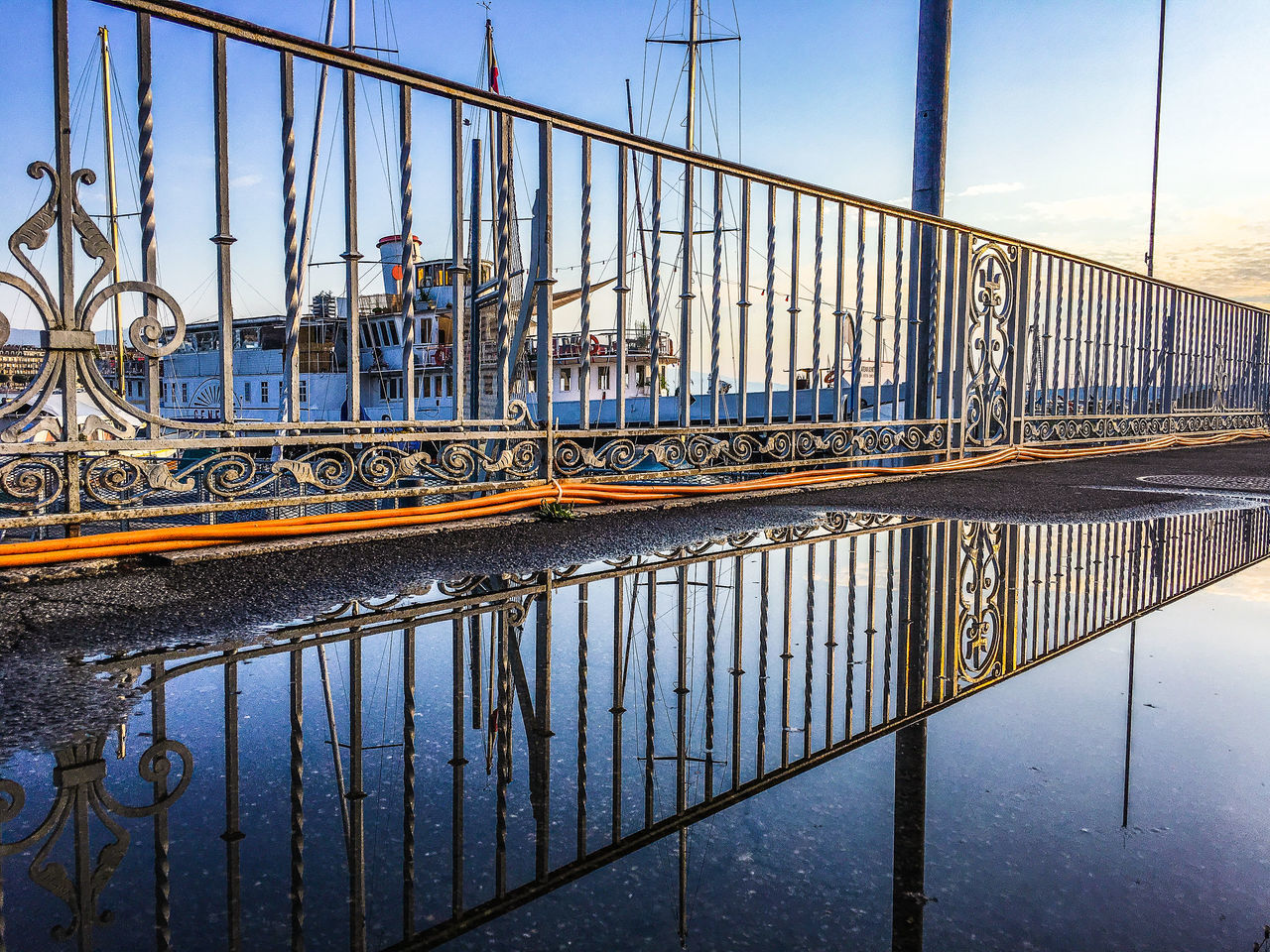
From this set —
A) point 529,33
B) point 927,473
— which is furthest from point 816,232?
point 529,33

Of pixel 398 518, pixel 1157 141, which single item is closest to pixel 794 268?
pixel 398 518

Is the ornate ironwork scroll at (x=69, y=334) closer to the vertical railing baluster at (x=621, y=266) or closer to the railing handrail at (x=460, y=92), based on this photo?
the railing handrail at (x=460, y=92)

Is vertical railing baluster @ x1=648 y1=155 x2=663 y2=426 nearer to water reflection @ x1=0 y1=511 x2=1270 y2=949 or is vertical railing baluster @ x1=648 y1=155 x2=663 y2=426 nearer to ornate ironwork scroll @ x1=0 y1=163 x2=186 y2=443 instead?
water reflection @ x1=0 y1=511 x2=1270 y2=949

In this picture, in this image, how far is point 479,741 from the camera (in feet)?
3.96

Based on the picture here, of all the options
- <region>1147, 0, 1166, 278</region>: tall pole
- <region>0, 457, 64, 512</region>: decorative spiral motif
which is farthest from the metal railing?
<region>1147, 0, 1166, 278</region>: tall pole

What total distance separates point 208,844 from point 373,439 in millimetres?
1994

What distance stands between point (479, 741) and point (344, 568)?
1203 mm

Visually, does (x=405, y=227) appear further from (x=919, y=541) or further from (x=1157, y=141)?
(x=1157, y=141)

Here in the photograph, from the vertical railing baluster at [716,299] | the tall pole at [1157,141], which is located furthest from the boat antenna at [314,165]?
the tall pole at [1157,141]

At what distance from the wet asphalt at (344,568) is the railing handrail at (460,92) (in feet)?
5.10

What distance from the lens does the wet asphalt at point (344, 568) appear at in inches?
54.5

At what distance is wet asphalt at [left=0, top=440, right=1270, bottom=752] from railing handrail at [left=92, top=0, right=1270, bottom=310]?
1555mm

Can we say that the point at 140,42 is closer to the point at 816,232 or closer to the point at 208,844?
the point at 208,844

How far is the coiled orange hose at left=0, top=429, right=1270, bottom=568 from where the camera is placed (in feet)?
7.00
